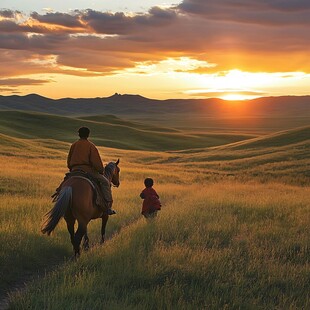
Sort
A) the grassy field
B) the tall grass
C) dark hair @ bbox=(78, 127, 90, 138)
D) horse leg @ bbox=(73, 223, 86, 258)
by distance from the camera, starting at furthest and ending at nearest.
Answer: dark hair @ bbox=(78, 127, 90, 138) → horse leg @ bbox=(73, 223, 86, 258) → the grassy field → the tall grass

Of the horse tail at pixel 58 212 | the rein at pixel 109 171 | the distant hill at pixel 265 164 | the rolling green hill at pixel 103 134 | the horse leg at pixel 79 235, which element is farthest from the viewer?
the rolling green hill at pixel 103 134

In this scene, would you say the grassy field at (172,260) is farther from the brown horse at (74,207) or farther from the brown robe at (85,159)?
the brown robe at (85,159)

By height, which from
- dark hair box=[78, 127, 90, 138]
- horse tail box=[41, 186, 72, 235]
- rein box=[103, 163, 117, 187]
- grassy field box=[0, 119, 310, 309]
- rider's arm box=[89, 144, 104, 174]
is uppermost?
dark hair box=[78, 127, 90, 138]

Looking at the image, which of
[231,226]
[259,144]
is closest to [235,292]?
[231,226]

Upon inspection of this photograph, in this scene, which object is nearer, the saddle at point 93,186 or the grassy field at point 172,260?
the grassy field at point 172,260

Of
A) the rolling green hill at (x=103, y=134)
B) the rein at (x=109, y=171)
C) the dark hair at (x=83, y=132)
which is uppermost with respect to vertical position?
the dark hair at (x=83, y=132)

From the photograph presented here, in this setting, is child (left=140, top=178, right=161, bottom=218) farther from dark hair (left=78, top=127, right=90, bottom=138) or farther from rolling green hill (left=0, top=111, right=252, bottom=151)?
rolling green hill (left=0, top=111, right=252, bottom=151)

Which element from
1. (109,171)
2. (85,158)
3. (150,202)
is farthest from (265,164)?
(85,158)

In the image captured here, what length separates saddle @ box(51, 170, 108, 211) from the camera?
10.4 meters

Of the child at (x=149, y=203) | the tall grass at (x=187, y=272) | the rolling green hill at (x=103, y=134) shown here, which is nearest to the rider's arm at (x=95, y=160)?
the tall grass at (x=187, y=272)

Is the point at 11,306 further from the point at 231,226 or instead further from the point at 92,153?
the point at 231,226

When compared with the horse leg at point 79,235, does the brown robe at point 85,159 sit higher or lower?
higher

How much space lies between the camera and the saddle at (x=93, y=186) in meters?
10.4

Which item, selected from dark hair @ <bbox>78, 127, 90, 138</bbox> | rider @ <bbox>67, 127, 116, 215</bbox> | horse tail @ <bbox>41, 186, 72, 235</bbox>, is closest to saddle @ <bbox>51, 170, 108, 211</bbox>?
rider @ <bbox>67, 127, 116, 215</bbox>
